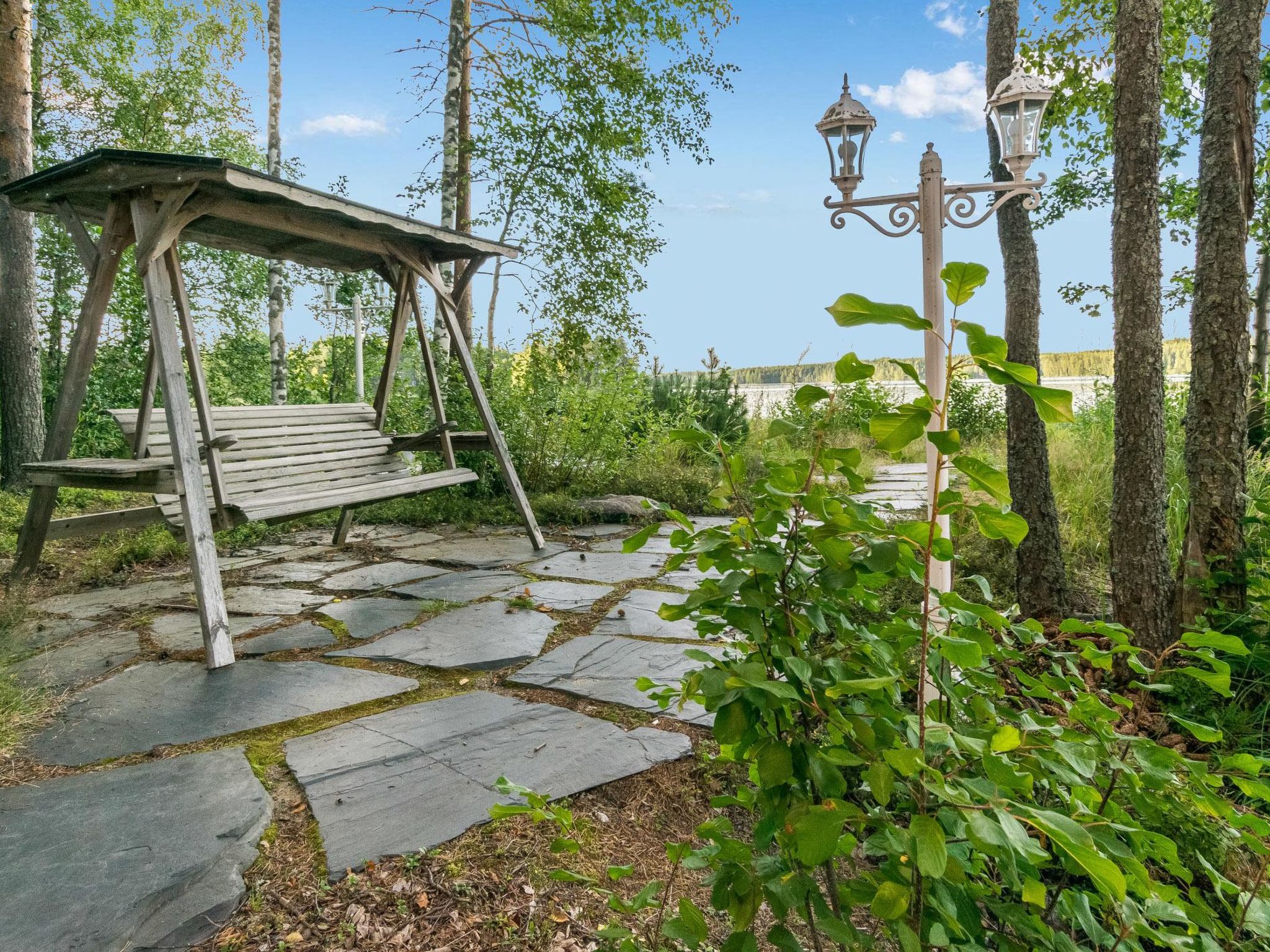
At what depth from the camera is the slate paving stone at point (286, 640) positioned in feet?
9.68

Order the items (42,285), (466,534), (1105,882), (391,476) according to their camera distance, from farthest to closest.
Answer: (42,285) → (466,534) → (391,476) → (1105,882)

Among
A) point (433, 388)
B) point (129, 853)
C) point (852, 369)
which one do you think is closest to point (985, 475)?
point (852, 369)

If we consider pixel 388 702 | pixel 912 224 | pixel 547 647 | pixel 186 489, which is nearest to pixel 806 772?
pixel 388 702

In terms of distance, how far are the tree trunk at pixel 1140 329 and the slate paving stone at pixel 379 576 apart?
3.26 meters

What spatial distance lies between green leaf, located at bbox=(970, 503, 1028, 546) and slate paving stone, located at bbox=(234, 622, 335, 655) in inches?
110

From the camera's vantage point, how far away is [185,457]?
301 centimetres

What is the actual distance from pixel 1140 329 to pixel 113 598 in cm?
475

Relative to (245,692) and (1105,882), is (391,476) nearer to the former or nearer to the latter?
(245,692)

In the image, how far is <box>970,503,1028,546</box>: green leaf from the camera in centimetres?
77

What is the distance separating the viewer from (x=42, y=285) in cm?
1042

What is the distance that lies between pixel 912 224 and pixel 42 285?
12216 millimetres

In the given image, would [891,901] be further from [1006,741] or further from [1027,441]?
[1027,441]

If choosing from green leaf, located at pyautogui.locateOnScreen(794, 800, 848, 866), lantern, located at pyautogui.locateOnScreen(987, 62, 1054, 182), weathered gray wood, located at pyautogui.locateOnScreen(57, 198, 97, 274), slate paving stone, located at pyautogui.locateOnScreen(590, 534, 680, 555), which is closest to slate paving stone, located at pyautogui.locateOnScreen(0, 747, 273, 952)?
green leaf, located at pyautogui.locateOnScreen(794, 800, 848, 866)

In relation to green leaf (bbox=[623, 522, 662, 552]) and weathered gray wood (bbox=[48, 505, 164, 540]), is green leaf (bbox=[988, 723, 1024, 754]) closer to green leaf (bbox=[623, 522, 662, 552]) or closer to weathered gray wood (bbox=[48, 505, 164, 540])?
green leaf (bbox=[623, 522, 662, 552])
